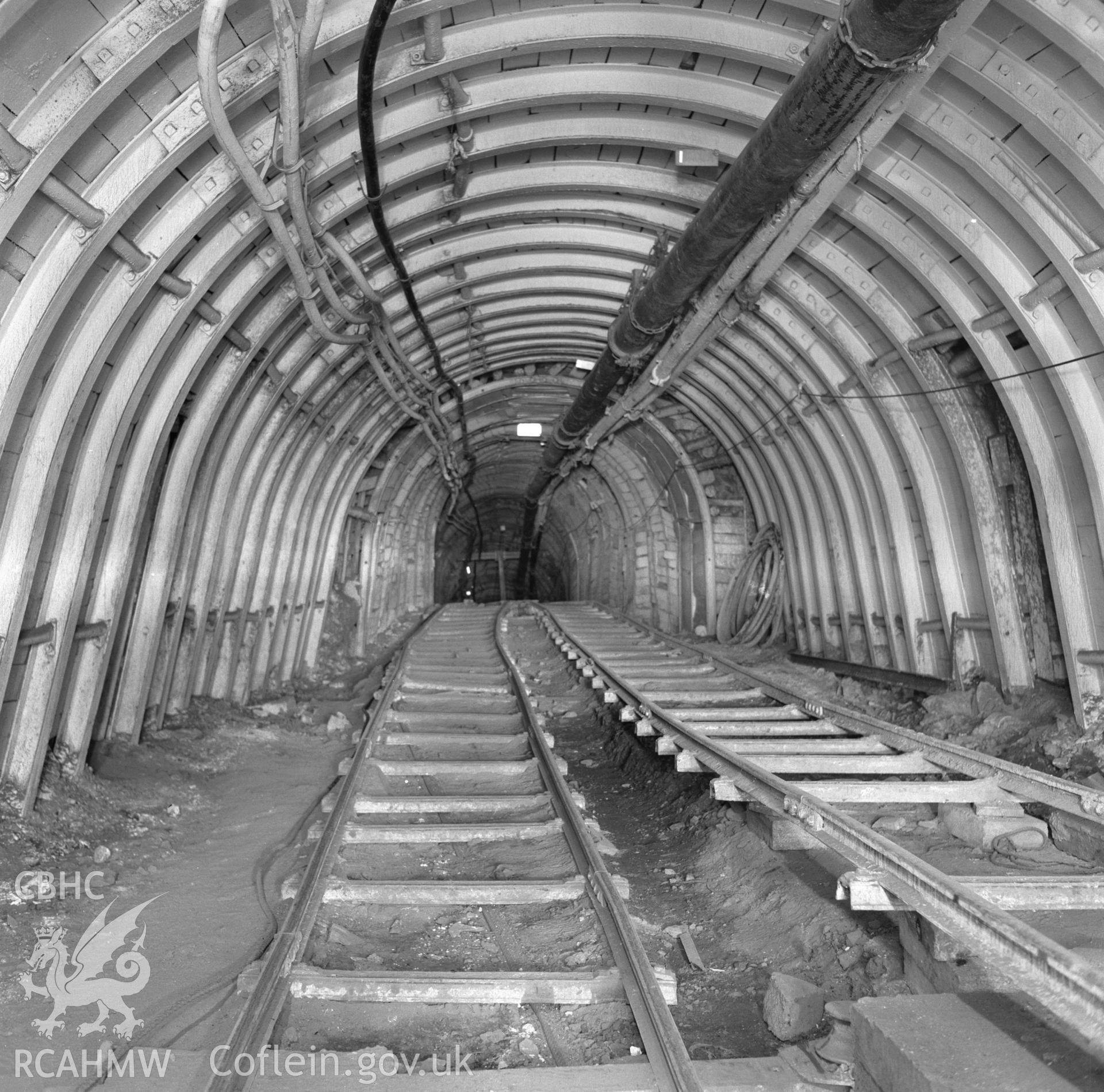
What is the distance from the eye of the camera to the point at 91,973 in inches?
129

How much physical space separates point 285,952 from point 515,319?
775 centimetres

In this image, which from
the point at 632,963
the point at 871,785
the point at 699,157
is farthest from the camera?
the point at 699,157

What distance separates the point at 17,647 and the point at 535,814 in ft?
9.71

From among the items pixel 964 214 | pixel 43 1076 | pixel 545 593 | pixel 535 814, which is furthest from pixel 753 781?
pixel 545 593

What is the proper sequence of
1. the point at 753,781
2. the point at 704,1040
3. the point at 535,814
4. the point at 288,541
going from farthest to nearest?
1. the point at 288,541
2. the point at 535,814
3. the point at 753,781
4. the point at 704,1040

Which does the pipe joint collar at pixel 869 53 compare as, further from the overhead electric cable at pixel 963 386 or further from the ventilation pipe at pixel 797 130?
the overhead electric cable at pixel 963 386

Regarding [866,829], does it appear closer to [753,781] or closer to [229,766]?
[753,781]

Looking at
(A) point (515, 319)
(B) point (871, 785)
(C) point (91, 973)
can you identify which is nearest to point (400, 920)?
(C) point (91, 973)

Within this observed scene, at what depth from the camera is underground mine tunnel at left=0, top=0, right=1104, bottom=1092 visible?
159 inches

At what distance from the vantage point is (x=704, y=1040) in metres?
3.03

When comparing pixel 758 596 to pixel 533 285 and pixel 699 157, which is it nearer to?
pixel 533 285

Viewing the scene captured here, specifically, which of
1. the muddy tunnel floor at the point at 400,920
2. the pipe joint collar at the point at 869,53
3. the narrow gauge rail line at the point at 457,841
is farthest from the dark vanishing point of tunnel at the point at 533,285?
the narrow gauge rail line at the point at 457,841

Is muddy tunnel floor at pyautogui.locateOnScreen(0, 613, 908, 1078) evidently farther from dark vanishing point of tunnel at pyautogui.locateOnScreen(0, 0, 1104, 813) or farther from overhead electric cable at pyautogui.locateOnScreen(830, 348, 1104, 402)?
overhead electric cable at pyautogui.locateOnScreen(830, 348, 1104, 402)

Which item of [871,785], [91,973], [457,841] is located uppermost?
[871,785]
